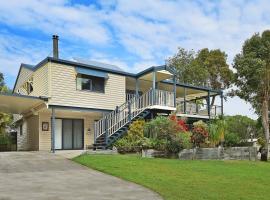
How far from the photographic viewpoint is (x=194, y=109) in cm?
2938

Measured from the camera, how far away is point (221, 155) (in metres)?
20.7

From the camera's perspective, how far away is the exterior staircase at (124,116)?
21672 mm

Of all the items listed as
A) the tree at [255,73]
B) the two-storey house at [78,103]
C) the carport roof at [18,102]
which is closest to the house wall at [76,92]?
the two-storey house at [78,103]

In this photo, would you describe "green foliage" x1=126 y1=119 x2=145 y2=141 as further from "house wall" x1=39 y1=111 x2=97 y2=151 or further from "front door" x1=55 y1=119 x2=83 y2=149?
"front door" x1=55 y1=119 x2=83 y2=149

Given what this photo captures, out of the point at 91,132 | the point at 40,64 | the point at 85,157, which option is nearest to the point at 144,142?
the point at 85,157

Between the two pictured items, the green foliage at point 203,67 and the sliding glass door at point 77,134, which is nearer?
the sliding glass door at point 77,134

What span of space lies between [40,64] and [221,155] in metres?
12.0

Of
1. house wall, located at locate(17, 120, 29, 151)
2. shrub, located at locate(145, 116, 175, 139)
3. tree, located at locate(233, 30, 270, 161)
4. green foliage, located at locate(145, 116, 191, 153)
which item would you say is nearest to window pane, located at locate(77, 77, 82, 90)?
shrub, located at locate(145, 116, 175, 139)

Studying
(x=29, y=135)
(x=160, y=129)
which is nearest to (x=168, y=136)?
(x=160, y=129)

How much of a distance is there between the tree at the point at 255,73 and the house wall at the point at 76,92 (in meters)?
8.91

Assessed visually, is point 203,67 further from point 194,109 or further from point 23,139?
point 23,139

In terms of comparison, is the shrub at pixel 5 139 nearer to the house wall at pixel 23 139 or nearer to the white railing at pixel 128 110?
the house wall at pixel 23 139

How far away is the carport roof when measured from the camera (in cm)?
1988

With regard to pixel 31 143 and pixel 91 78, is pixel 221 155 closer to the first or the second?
pixel 91 78
